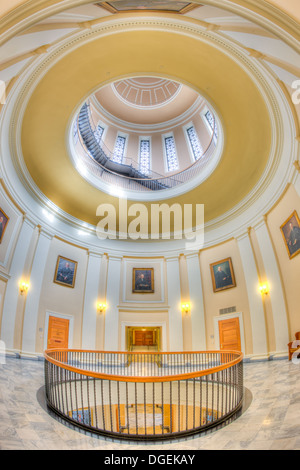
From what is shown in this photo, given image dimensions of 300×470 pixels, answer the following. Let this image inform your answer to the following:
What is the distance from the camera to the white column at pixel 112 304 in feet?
45.1

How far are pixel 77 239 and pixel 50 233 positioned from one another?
168 cm

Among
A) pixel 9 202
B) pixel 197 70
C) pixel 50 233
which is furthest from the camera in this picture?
pixel 50 233

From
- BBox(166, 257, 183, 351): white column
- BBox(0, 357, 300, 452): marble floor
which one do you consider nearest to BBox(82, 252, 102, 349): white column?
BBox(166, 257, 183, 351): white column

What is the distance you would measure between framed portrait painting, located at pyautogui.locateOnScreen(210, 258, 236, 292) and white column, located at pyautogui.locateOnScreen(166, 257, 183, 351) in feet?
6.92

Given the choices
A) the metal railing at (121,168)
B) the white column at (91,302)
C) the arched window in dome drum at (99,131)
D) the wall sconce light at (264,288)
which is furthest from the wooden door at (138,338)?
the arched window in dome drum at (99,131)

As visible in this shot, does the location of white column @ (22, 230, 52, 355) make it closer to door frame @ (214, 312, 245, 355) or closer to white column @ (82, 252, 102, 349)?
white column @ (82, 252, 102, 349)

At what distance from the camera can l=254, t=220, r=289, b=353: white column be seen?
1035 cm

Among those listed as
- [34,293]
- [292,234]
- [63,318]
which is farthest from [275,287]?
[34,293]

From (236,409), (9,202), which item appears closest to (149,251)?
(9,202)

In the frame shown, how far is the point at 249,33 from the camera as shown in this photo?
5.34m

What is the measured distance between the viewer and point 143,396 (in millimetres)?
8539

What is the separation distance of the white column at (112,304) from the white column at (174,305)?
112 inches

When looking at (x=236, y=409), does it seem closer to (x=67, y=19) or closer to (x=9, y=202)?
(x=67, y=19)

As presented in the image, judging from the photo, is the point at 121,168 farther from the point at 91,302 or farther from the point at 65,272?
the point at 91,302
